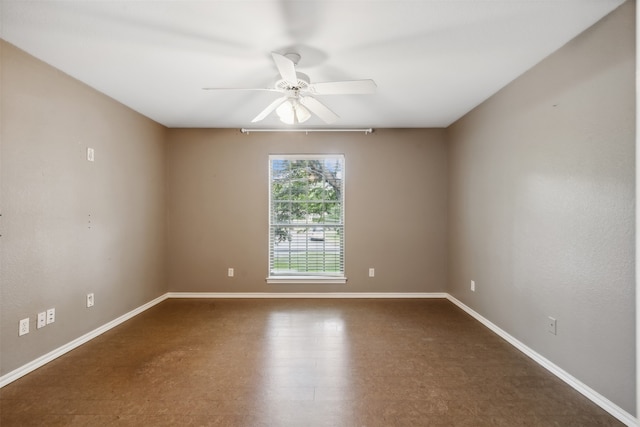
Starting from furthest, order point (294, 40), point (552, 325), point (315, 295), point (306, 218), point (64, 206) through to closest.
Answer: point (306, 218) → point (315, 295) → point (64, 206) → point (552, 325) → point (294, 40)

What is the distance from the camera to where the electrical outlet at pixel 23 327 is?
208 centimetres

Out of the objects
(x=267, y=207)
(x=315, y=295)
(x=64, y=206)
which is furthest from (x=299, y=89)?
(x=315, y=295)

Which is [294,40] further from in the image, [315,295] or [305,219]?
[315,295]

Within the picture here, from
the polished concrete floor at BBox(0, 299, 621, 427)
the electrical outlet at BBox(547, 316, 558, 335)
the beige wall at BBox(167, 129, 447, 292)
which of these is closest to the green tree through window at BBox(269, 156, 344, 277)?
the beige wall at BBox(167, 129, 447, 292)

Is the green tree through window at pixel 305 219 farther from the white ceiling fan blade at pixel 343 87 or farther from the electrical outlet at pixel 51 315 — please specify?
the electrical outlet at pixel 51 315

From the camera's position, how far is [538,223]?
91.2 inches

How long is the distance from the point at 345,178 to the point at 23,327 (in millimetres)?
3499

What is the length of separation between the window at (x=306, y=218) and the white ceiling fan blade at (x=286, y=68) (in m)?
2.06

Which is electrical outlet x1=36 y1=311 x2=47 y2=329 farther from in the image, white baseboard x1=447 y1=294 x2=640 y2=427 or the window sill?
white baseboard x1=447 y1=294 x2=640 y2=427

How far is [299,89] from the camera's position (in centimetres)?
219

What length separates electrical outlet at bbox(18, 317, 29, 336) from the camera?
208 cm

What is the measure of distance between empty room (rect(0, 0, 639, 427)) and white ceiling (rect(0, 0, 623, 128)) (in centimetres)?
2

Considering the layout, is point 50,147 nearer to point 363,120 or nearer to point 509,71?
point 363,120

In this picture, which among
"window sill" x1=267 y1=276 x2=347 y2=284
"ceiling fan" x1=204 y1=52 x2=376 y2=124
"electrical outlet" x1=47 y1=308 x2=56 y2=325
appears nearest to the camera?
"ceiling fan" x1=204 y1=52 x2=376 y2=124
